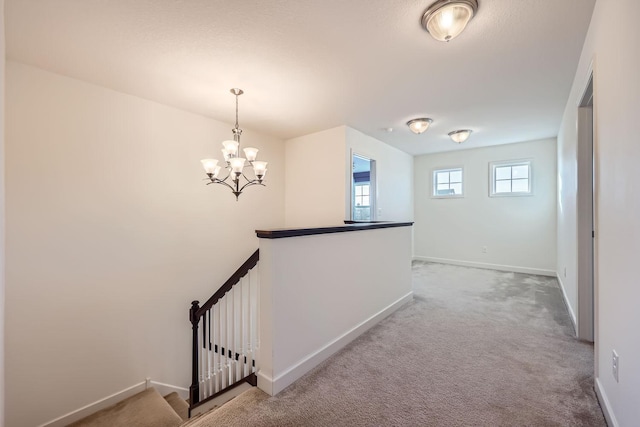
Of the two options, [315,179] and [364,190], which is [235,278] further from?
[364,190]

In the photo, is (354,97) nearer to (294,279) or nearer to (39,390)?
(294,279)

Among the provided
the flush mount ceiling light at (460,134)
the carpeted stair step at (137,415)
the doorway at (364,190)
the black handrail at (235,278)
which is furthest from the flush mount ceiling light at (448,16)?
the carpeted stair step at (137,415)

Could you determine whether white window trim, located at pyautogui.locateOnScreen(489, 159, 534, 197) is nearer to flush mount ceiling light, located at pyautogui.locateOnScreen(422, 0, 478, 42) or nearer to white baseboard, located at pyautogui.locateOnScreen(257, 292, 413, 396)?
white baseboard, located at pyautogui.locateOnScreen(257, 292, 413, 396)

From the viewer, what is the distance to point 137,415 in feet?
8.52

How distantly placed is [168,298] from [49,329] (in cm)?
103

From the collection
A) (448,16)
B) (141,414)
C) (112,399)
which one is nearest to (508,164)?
(448,16)

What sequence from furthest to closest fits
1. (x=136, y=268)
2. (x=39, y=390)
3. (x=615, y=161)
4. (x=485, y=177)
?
(x=485, y=177) → (x=136, y=268) → (x=39, y=390) → (x=615, y=161)

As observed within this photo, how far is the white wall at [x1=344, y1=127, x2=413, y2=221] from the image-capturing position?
4354 mm

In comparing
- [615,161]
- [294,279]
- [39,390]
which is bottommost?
[39,390]

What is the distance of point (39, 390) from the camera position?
2.42 m

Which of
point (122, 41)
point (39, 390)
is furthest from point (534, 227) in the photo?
point (39, 390)

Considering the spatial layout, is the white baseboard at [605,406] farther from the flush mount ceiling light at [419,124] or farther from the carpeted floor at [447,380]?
the flush mount ceiling light at [419,124]

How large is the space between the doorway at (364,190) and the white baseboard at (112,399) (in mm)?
3589

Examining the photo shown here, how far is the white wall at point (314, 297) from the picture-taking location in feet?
5.82
